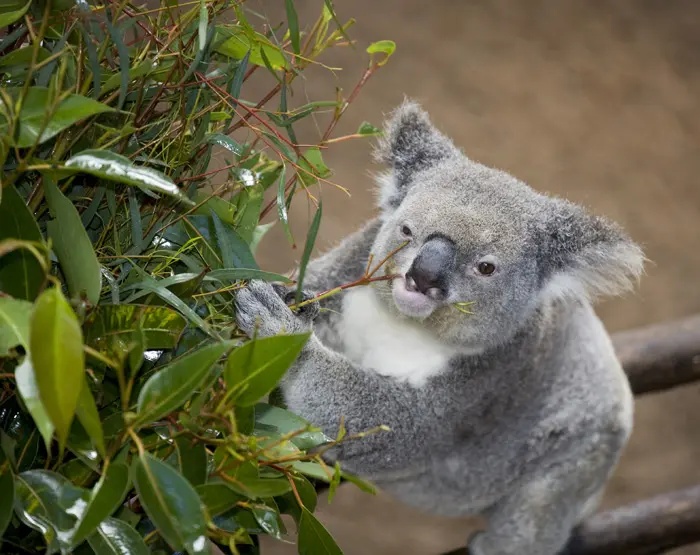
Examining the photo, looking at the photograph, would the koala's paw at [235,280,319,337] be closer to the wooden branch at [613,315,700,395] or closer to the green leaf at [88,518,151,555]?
the green leaf at [88,518,151,555]

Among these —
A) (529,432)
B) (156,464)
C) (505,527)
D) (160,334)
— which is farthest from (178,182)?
(505,527)

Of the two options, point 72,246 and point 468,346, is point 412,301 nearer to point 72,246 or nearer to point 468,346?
point 468,346

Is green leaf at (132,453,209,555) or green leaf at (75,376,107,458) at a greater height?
green leaf at (75,376,107,458)

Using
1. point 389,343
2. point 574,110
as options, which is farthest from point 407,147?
point 574,110

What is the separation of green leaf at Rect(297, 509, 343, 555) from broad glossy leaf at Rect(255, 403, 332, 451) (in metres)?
0.11

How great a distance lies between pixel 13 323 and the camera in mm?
722

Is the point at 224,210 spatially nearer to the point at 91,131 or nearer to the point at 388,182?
the point at 91,131

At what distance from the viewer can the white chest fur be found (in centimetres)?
185

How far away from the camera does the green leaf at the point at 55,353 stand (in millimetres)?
654

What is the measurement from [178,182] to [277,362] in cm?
40

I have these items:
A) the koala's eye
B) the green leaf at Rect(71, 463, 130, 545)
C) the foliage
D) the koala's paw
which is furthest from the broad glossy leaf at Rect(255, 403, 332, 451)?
the koala's eye

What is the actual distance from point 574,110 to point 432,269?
4120 mm

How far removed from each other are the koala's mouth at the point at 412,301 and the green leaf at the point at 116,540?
811 millimetres

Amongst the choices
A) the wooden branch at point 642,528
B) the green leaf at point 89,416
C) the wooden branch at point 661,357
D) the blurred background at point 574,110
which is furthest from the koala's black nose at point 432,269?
the blurred background at point 574,110
